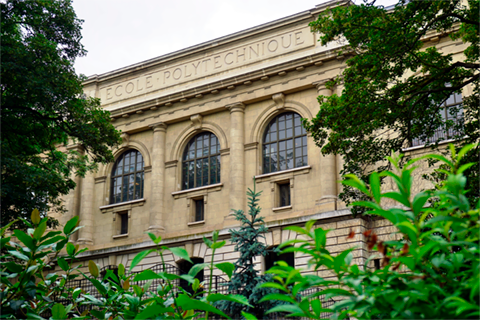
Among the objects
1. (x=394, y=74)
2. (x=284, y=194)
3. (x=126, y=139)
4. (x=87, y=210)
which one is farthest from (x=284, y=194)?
(x=394, y=74)

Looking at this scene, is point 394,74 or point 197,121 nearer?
point 394,74

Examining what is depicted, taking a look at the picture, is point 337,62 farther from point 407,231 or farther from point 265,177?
point 407,231

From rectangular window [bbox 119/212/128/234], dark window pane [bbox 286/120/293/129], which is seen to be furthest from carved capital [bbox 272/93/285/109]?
rectangular window [bbox 119/212/128/234]

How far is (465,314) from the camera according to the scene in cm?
191

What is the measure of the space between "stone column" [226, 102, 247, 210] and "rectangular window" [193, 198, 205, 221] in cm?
247

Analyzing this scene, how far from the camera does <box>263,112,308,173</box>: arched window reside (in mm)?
28328

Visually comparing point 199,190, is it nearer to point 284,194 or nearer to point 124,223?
point 284,194

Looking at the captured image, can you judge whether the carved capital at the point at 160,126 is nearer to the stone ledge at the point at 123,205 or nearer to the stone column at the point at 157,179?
the stone column at the point at 157,179

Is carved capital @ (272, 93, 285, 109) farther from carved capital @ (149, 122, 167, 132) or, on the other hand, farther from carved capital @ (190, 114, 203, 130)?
carved capital @ (149, 122, 167, 132)

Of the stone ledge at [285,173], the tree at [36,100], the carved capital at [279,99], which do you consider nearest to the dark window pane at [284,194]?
the stone ledge at [285,173]

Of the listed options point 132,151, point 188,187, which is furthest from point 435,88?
point 132,151

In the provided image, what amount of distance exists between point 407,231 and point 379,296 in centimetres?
26

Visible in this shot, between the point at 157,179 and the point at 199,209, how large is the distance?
296 cm

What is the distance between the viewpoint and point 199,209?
3080 centimetres
